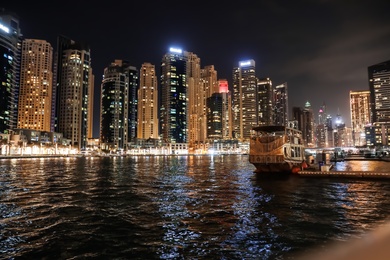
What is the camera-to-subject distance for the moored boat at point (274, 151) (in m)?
50.6

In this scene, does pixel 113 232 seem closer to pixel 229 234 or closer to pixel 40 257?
pixel 40 257

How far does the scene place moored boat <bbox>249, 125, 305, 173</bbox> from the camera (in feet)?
166

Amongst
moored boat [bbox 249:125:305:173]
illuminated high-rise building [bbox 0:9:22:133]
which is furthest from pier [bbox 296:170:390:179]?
illuminated high-rise building [bbox 0:9:22:133]

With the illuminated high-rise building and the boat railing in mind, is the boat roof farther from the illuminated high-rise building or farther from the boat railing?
the illuminated high-rise building

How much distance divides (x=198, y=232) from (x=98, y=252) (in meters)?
5.63

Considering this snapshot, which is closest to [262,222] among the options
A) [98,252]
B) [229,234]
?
[229,234]

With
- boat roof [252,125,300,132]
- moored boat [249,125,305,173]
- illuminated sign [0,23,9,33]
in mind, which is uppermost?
illuminated sign [0,23,9,33]

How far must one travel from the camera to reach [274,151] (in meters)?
50.8

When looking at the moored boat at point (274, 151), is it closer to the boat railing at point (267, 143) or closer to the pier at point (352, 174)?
the boat railing at point (267, 143)

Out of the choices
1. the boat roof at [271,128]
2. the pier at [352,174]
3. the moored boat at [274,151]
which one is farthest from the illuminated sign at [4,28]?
the pier at [352,174]

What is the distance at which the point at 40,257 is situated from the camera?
1234 cm

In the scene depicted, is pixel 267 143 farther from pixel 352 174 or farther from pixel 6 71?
pixel 6 71

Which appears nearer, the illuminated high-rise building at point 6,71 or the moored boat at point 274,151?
the moored boat at point 274,151

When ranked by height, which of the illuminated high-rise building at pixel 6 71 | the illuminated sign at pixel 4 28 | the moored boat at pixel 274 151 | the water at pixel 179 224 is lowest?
the water at pixel 179 224
